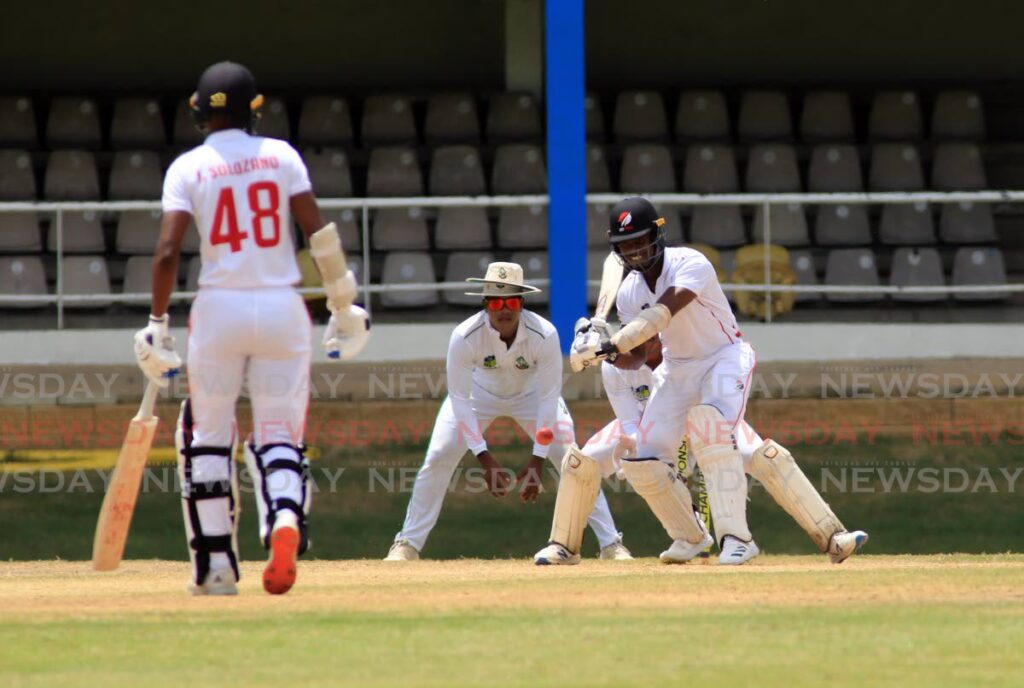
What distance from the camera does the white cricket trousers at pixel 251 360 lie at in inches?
281

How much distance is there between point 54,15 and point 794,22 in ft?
24.3

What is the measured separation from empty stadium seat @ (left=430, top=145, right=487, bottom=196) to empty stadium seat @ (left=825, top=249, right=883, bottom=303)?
3.16 meters

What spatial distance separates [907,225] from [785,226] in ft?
4.00

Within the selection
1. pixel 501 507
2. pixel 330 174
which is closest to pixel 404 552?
pixel 501 507

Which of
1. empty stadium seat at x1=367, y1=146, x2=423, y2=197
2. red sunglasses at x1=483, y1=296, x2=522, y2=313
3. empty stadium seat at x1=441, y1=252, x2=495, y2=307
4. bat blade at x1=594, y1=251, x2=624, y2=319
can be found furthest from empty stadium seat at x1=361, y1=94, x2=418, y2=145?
bat blade at x1=594, y1=251, x2=624, y2=319

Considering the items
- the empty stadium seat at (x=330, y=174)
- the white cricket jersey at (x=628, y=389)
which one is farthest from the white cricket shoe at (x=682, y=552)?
the empty stadium seat at (x=330, y=174)

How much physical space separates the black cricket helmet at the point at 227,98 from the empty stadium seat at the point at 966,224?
10.2 meters

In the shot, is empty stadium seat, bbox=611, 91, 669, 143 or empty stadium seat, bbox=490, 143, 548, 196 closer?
empty stadium seat, bbox=490, 143, 548, 196

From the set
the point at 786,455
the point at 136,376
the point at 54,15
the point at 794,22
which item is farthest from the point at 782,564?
the point at 54,15

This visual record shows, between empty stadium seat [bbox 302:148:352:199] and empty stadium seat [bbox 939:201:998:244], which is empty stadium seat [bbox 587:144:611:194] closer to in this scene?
empty stadium seat [bbox 302:148:352:199]

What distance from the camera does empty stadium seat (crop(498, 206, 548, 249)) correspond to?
15.7 m

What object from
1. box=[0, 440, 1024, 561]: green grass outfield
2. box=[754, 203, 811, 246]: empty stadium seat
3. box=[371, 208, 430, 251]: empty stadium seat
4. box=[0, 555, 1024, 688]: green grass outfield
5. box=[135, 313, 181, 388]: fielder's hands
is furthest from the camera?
box=[754, 203, 811, 246]: empty stadium seat

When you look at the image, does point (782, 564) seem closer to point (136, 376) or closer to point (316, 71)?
point (136, 376)

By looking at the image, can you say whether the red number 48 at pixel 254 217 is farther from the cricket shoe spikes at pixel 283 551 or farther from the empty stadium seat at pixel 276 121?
the empty stadium seat at pixel 276 121
